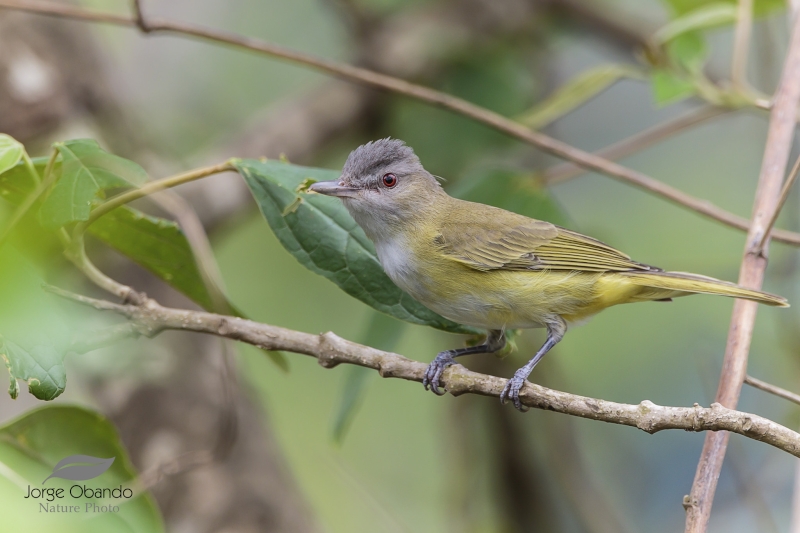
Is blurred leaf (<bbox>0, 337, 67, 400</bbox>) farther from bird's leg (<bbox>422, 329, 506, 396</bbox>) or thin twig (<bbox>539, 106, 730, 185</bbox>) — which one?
thin twig (<bbox>539, 106, 730, 185</bbox>)

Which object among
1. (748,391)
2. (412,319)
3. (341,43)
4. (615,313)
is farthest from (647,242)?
(412,319)

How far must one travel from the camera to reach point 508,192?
3320mm

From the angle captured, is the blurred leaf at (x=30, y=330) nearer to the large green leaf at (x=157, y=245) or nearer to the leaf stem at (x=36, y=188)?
the leaf stem at (x=36, y=188)

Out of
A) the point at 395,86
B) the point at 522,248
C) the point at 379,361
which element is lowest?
the point at 379,361

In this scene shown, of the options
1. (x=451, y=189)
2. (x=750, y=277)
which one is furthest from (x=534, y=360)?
(x=451, y=189)

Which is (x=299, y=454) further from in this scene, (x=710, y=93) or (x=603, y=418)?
(x=603, y=418)

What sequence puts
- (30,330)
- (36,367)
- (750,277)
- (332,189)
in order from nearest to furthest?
1. (30,330)
2. (36,367)
3. (750,277)
4. (332,189)

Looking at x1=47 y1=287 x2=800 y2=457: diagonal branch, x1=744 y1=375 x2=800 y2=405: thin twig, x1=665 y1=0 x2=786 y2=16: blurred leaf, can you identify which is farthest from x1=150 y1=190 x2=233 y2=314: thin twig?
x1=665 y1=0 x2=786 y2=16: blurred leaf

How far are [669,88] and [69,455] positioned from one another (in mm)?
2478

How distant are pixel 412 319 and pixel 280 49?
114 cm

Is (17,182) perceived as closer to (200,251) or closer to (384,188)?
(200,251)

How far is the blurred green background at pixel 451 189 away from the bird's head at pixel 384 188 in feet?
4.20

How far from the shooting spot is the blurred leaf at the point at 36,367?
4.97 feet

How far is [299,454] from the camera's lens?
5.13 m
